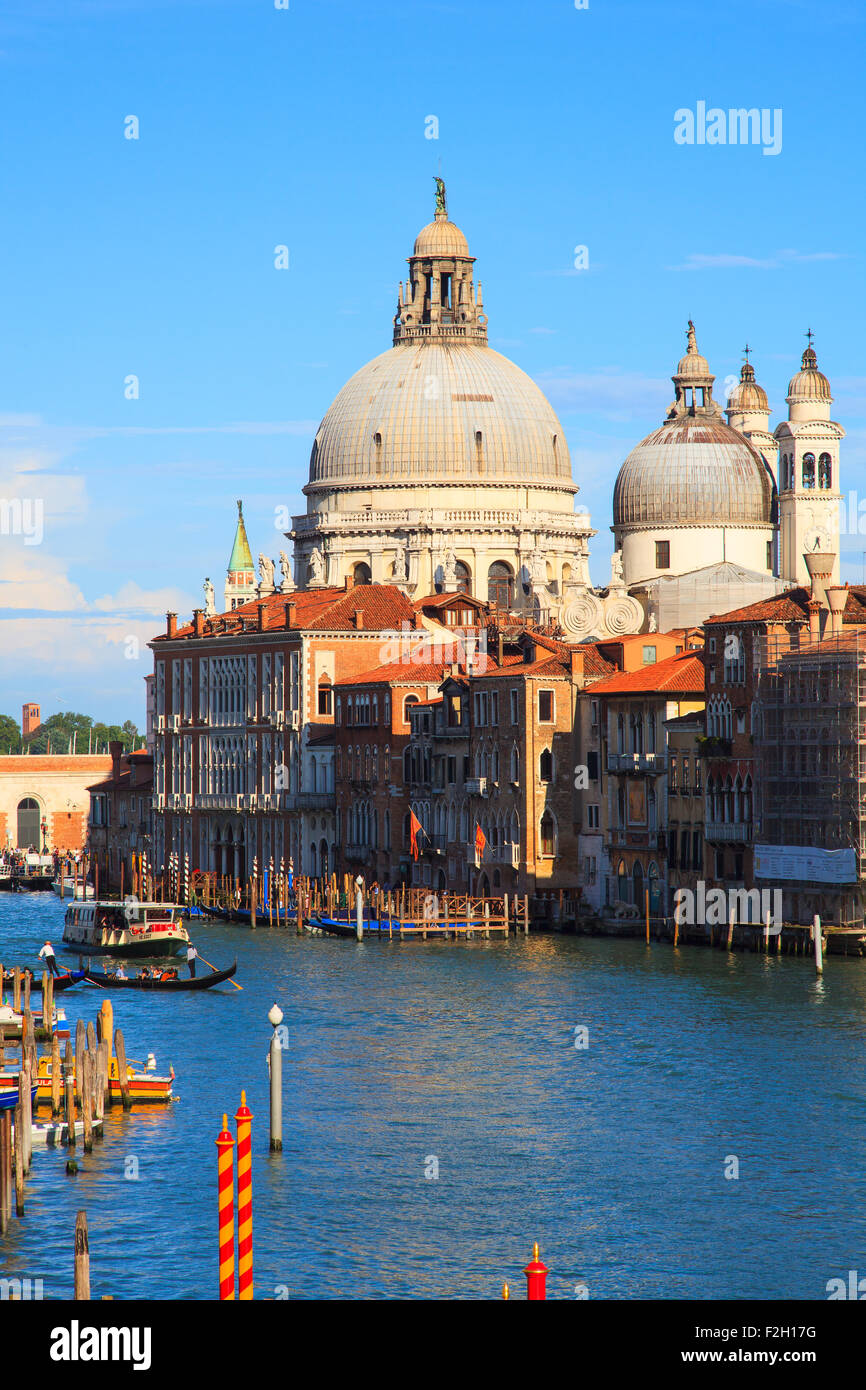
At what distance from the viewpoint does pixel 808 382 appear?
7169 centimetres

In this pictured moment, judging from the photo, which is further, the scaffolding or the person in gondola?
the scaffolding

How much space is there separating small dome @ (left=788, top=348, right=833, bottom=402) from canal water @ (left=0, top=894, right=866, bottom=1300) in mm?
31844

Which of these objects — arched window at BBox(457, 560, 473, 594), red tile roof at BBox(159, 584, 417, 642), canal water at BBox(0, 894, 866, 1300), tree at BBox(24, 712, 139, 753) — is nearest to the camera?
canal water at BBox(0, 894, 866, 1300)

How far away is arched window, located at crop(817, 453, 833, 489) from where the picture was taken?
7244cm

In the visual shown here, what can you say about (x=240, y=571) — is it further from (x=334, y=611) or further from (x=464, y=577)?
(x=334, y=611)

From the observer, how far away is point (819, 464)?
72562mm

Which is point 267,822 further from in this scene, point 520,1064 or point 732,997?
point 520,1064

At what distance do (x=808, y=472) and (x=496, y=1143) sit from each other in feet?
161

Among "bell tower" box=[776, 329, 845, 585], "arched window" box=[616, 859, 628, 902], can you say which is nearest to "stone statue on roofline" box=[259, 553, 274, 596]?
"bell tower" box=[776, 329, 845, 585]

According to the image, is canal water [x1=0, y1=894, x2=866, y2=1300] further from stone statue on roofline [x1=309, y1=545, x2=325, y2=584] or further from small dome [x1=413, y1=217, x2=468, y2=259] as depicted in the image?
small dome [x1=413, y1=217, x2=468, y2=259]

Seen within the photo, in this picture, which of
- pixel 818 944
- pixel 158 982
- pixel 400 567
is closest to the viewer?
pixel 818 944

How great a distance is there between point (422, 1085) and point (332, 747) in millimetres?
35671

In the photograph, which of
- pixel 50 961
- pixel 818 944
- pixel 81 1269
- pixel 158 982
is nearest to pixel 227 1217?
pixel 81 1269

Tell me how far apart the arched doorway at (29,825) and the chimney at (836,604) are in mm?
52882
